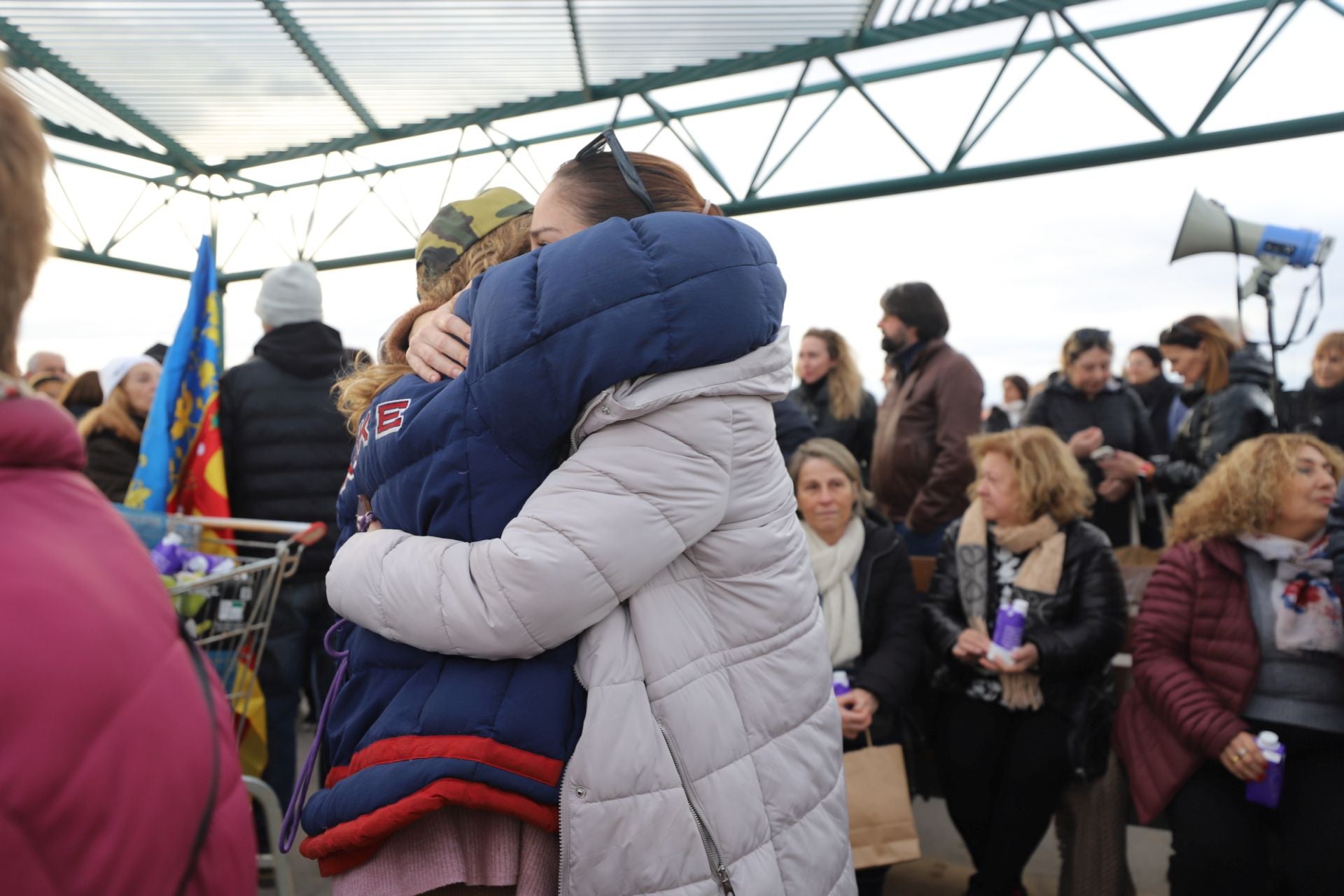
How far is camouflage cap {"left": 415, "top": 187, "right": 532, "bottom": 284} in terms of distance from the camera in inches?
61.1

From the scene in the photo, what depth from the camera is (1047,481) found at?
3.36 metres

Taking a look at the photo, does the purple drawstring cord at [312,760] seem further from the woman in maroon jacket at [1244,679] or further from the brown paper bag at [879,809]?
→ the woman in maroon jacket at [1244,679]

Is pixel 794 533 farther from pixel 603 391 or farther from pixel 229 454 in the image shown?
pixel 229 454

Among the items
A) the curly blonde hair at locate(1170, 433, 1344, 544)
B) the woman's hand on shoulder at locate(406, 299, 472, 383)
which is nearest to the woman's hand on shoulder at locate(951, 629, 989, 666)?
the curly blonde hair at locate(1170, 433, 1344, 544)

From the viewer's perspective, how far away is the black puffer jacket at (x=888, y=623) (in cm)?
318

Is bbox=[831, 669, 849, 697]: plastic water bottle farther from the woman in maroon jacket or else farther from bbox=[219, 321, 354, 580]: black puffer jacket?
bbox=[219, 321, 354, 580]: black puffer jacket

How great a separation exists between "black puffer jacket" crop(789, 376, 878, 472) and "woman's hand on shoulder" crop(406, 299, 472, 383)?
3.63 metres

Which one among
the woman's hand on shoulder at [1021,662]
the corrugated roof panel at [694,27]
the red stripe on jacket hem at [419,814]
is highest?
the corrugated roof panel at [694,27]

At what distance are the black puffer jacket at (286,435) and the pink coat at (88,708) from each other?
2.73 metres

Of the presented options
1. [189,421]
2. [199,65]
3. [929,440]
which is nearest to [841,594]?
[929,440]

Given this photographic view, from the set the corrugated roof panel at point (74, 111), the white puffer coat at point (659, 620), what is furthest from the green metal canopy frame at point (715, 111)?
the white puffer coat at point (659, 620)

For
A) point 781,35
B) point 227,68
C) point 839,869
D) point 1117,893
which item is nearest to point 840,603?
point 1117,893

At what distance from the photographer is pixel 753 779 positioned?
1.21 m

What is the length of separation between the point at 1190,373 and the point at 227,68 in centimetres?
645
